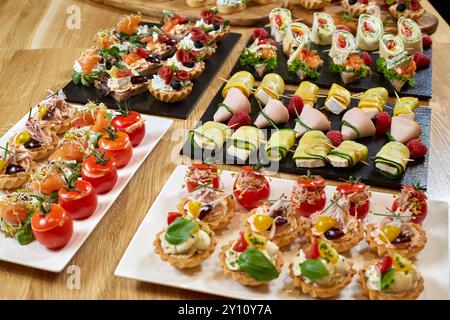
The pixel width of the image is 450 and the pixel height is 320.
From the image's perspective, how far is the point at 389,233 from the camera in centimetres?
264

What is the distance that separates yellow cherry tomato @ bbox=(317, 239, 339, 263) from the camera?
2.43 metres

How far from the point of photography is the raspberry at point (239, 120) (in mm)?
3615

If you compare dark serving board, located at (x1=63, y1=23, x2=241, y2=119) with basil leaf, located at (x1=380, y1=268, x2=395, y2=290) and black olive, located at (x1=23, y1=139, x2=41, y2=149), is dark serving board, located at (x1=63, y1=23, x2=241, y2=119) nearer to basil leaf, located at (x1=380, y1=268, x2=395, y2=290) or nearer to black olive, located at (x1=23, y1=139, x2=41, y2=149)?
black olive, located at (x1=23, y1=139, x2=41, y2=149)

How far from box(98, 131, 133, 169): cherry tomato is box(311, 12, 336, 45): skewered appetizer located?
6.95 feet

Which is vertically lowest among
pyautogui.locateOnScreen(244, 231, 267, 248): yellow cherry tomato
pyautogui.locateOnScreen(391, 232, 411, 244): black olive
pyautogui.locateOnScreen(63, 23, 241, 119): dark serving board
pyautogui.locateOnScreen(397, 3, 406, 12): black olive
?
pyautogui.locateOnScreen(397, 3, 406, 12): black olive

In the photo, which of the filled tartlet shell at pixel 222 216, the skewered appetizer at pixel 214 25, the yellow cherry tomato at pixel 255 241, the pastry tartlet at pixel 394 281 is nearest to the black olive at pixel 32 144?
the filled tartlet shell at pixel 222 216

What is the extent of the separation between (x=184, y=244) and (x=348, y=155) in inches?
45.0

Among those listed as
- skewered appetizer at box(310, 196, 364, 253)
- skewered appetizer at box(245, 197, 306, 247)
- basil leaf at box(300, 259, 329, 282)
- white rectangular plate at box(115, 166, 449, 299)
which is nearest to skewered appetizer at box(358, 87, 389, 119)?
white rectangular plate at box(115, 166, 449, 299)

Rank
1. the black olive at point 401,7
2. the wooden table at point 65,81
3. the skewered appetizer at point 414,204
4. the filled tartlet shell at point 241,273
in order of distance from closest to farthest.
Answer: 1. the filled tartlet shell at point 241,273
2. the wooden table at point 65,81
3. the skewered appetizer at point 414,204
4. the black olive at point 401,7

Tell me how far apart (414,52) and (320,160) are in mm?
1783

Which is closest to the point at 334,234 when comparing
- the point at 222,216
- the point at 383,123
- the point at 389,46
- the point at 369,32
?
the point at 222,216

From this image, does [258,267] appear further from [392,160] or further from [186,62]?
[186,62]

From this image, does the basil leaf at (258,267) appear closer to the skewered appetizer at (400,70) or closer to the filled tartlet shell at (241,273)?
the filled tartlet shell at (241,273)

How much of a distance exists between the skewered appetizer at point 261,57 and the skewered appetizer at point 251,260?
78.7 inches
